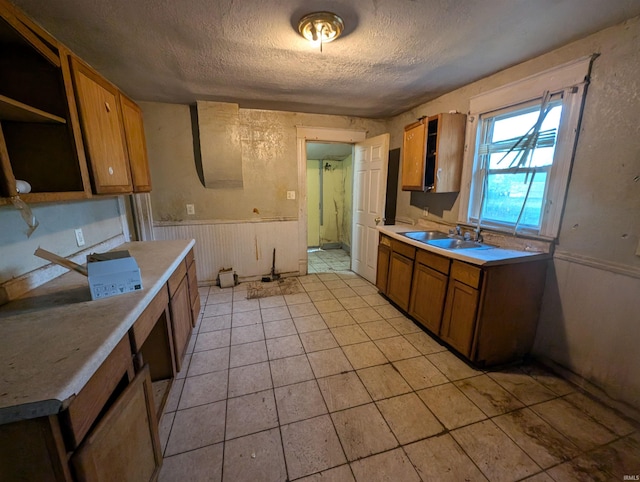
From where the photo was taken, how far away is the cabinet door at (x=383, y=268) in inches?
116

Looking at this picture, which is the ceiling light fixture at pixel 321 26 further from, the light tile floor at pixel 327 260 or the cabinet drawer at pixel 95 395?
the light tile floor at pixel 327 260

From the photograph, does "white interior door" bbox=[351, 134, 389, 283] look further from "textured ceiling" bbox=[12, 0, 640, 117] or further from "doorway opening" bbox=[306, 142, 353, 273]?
"doorway opening" bbox=[306, 142, 353, 273]

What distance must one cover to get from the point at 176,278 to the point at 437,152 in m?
2.55

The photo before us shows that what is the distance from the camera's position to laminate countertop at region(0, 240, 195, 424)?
25.9 inches

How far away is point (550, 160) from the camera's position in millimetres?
1872

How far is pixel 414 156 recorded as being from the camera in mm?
2717

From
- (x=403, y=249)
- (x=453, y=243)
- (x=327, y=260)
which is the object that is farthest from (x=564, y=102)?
(x=327, y=260)

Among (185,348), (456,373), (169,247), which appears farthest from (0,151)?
(456,373)

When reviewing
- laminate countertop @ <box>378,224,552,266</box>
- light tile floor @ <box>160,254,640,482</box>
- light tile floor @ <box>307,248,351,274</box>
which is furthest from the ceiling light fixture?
light tile floor @ <box>307,248,351,274</box>

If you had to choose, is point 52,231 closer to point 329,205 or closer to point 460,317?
point 460,317

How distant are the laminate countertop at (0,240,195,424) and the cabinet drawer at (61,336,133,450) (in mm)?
41

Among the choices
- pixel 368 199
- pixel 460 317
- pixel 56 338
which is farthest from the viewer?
pixel 368 199

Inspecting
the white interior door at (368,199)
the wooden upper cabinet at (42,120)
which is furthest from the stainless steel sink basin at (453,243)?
the wooden upper cabinet at (42,120)

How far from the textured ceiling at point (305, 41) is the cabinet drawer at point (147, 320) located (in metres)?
1.63
